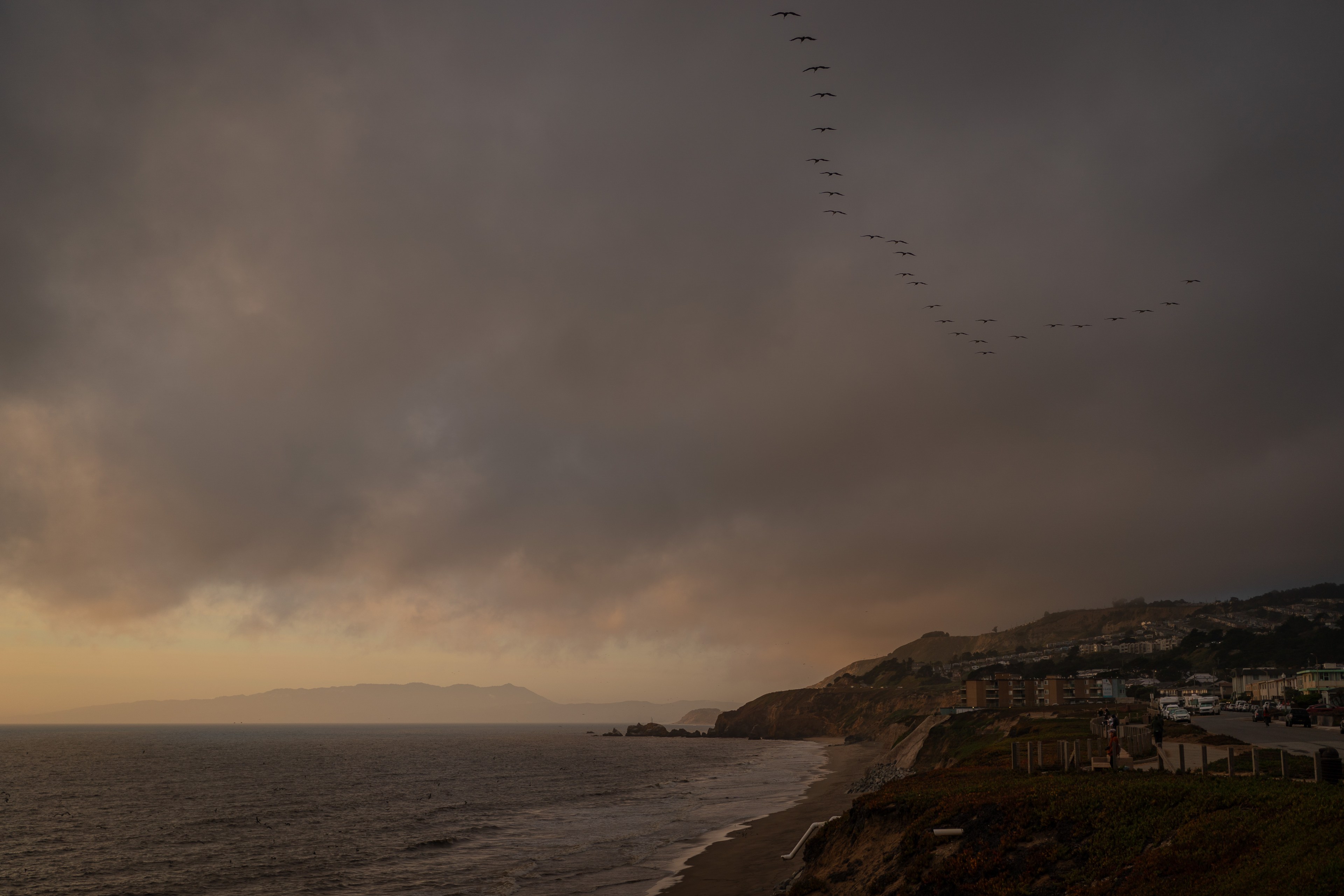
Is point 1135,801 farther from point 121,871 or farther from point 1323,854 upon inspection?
point 121,871

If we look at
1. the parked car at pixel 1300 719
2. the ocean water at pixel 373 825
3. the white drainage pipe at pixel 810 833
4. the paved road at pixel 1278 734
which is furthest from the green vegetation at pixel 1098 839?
the parked car at pixel 1300 719

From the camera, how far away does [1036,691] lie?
169 metres

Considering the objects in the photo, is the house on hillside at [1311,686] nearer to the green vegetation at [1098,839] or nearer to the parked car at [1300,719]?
the parked car at [1300,719]

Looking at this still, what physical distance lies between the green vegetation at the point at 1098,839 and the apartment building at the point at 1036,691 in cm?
10165

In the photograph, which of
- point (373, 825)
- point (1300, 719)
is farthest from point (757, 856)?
point (373, 825)

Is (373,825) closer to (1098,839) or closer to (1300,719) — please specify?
(1098,839)

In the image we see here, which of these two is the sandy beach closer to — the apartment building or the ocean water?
the ocean water

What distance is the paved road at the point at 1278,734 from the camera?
34.9m

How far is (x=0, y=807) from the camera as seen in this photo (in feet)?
270

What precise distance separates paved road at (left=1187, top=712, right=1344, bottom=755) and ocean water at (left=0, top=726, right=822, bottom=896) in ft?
97.5

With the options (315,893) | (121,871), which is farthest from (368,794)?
(315,893)

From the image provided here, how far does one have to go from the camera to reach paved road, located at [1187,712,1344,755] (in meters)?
34.9

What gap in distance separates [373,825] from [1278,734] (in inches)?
2526

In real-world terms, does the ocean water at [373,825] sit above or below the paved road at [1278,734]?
below
